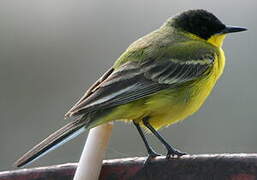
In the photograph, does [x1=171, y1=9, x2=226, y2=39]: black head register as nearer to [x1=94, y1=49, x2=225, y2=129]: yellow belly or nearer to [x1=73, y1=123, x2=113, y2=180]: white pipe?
[x1=94, y1=49, x2=225, y2=129]: yellow belly

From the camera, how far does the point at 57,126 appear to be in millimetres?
11008

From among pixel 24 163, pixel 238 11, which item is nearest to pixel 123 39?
pixel 238 11

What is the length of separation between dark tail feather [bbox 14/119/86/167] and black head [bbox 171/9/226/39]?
189 cm

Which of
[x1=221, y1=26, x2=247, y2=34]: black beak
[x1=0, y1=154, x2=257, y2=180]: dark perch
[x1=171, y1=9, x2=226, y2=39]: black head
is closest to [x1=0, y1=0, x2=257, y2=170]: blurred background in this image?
[x1=171, y1=9, x2=226, y2=39]: black head

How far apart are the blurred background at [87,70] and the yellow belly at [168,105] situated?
8.39 feet

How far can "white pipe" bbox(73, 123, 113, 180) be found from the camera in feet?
18.0

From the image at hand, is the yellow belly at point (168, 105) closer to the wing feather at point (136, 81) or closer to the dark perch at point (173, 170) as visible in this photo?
the wing feather at point (136, 81)

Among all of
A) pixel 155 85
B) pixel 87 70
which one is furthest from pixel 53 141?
pixel 87 70

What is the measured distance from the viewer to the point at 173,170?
5543mm

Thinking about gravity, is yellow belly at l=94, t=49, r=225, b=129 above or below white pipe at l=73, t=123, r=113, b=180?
below

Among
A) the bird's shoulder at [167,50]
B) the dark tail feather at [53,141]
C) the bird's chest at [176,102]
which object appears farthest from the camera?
the bird's shoulder at [167,50]

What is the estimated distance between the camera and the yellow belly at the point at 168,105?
22.1 ft

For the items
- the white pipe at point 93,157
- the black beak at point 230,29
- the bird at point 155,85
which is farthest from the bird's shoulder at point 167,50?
the white pipe at point 93,157

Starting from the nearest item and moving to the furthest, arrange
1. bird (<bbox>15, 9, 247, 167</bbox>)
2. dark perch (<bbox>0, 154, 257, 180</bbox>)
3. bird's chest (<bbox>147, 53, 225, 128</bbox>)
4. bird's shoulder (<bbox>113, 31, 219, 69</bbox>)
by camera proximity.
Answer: dark perch (<bbox>0, 154, 257, 180</bbox>)
bird (<bbox>15, 9, 247, 167</bbox>)
bird's chest (<bbox>147, 53, 225, 128</bbox>)
bird's shoulder (<bbox>113, 31, 219, 69</bbox>)
